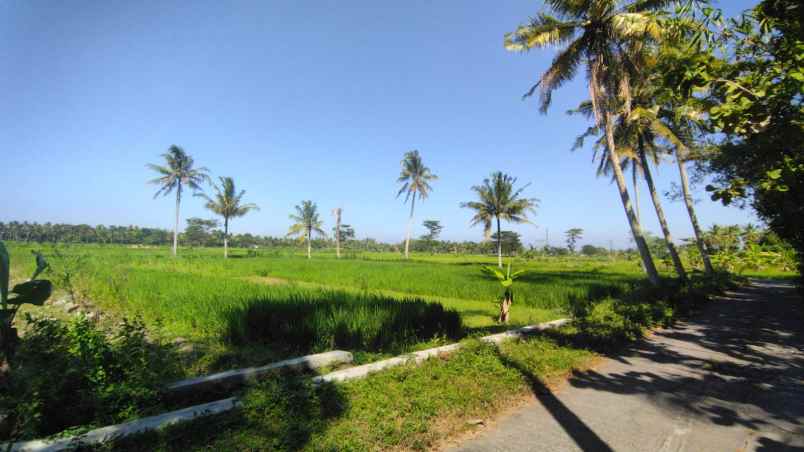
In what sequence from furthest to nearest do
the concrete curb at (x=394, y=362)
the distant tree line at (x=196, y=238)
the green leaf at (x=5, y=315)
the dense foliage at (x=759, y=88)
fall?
the distant tree line at (x=196, y=238) → the concrete curb at (x=394, y=362) → the green leaf at (x=5, y=315) → the dense foliage at (x=759, y=88)

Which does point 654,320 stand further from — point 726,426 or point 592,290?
point 726,426

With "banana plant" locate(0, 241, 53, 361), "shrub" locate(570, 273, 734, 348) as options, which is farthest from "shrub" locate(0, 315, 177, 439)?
"shrub" locate(570, 273, 734, 348)

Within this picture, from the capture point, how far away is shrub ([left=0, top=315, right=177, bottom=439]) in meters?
2.77

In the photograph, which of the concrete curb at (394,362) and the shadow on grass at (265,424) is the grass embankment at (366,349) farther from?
the concrete curb at (394,362)

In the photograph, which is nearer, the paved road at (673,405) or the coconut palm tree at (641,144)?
the paved road at (673,405)

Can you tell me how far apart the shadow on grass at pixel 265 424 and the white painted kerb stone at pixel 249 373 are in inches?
27.4

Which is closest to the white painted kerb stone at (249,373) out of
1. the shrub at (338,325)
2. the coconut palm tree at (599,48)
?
the shrub at (338,325)

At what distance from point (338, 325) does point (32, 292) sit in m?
3.80

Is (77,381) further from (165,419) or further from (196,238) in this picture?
(196,238)

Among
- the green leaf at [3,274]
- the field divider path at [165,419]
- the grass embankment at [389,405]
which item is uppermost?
the green leaf at [3,274]

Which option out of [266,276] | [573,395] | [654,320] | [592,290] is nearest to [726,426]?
[573,395]

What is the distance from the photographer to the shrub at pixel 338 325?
19.2 ft

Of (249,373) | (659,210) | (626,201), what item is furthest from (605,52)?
(249,373)

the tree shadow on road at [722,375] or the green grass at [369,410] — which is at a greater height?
the green grass at [369,410]
